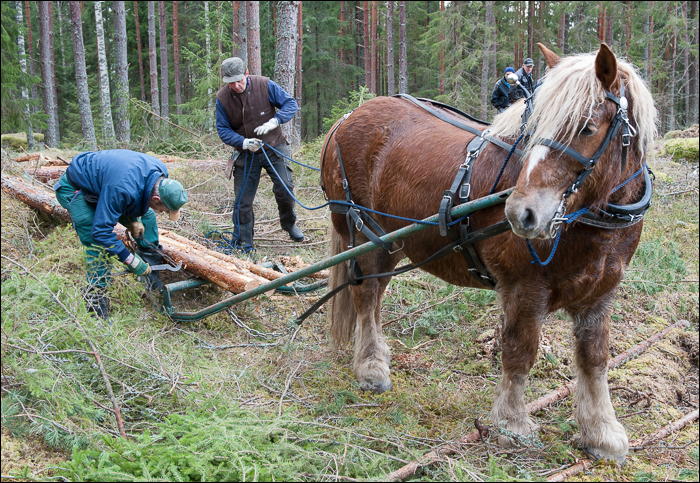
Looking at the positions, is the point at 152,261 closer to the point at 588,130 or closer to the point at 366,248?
the point at 366,248

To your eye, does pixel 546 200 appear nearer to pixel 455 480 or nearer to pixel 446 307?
pixel 455 480

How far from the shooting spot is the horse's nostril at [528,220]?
2.16m

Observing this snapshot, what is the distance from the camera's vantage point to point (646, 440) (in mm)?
3035

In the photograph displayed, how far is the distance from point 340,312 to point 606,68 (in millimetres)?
2877

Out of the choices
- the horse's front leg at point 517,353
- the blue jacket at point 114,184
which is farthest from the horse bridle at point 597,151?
the blue jacket at point 114,184

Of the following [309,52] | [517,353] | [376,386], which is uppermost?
[309,52]

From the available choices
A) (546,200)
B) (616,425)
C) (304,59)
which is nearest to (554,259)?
(546,200)

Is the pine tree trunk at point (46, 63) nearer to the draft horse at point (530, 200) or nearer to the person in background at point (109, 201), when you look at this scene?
the person in background at point (109, 201)

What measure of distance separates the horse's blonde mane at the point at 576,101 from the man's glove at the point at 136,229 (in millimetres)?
3584

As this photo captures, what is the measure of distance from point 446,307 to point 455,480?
8.26 ft

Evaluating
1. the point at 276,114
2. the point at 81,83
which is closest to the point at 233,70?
the point at 276,114

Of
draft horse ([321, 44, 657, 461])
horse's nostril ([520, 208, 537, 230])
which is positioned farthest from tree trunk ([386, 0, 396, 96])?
horse's nostril ([520, 208, 537, 230])

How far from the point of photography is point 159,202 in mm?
4336

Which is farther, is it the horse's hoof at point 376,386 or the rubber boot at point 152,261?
the rubber boot at point 152,261
